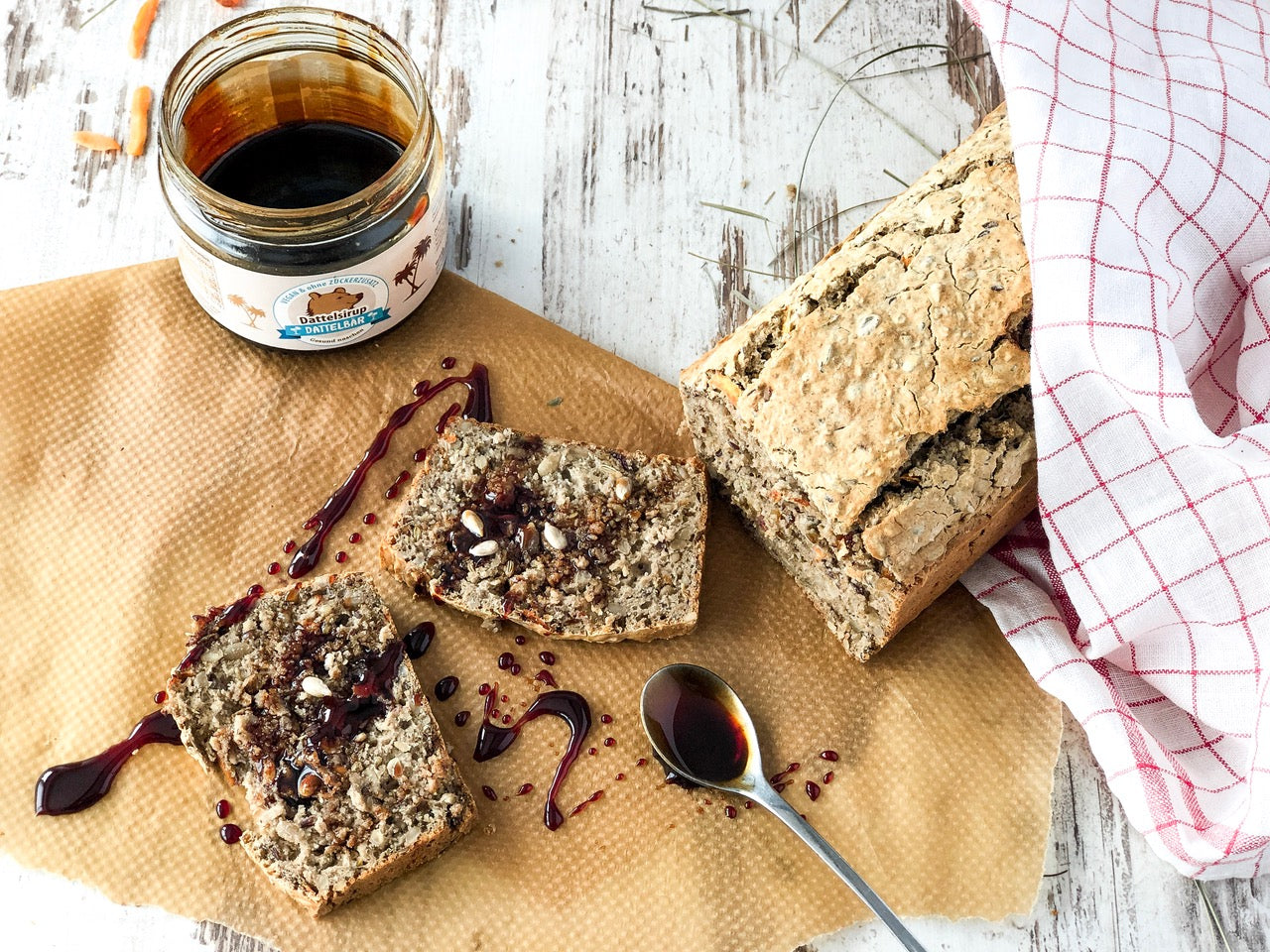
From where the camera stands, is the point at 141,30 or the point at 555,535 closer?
the point at 555,535

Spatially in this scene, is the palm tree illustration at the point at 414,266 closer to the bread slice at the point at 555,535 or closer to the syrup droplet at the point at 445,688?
the bread slice at the point at 555,535

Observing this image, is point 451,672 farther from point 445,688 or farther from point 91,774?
point 91,774

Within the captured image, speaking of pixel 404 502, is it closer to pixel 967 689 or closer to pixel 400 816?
pixel 400 816

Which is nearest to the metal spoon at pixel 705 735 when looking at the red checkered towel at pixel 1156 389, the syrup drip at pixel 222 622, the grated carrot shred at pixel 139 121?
the red checkered towel at pixel 1156 389

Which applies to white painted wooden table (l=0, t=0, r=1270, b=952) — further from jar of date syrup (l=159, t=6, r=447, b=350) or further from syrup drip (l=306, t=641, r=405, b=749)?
syrup drip (l=306, t=641, r=405, b=749)

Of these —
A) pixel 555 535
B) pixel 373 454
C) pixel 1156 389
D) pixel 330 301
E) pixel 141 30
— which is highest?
pixel 1156 389

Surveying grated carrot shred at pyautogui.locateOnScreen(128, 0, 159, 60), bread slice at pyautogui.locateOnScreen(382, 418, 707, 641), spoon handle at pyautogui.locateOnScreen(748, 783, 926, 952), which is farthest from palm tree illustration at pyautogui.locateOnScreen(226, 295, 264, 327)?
spoon handle at pyautogui.locateOnScreen(748, 783, 926, 952)

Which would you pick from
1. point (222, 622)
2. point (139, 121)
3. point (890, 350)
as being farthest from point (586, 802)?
point (139, 121)
